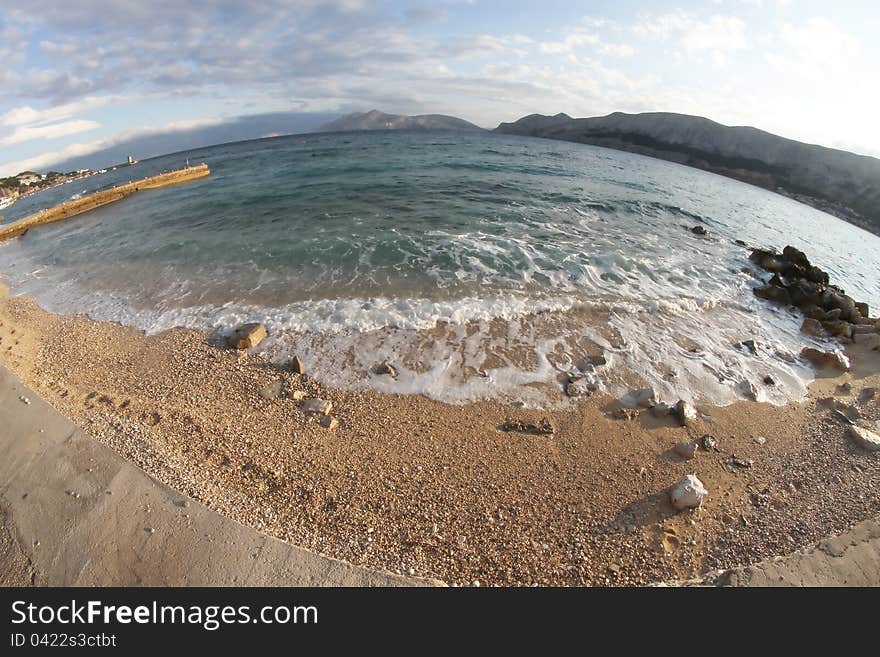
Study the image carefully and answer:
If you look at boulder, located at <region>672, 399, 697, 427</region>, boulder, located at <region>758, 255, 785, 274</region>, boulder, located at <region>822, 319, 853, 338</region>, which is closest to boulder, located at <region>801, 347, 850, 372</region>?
boulder, located at <region>822, 319, 853, 338</region>

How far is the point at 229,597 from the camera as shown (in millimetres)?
3412

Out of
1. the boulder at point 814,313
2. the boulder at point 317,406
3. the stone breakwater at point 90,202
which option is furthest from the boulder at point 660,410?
the stone breakwater at point 90,202

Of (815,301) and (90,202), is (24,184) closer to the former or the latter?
(90,202)

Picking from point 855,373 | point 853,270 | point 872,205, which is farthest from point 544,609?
point 872,205

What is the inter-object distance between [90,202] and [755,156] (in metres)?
100.0

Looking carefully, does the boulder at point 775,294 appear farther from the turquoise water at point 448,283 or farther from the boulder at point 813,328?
the boulder at point 813,328

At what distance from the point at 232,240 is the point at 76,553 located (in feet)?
41.7

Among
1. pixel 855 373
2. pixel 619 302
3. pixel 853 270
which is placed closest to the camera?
pixel 855 373

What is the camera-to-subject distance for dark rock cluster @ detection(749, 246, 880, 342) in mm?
9641

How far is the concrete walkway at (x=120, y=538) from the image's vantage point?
141 inches

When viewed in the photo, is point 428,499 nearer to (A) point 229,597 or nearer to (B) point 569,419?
(A) point 229,597

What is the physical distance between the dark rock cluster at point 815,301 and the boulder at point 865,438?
4734mm

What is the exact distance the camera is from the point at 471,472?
192 inches

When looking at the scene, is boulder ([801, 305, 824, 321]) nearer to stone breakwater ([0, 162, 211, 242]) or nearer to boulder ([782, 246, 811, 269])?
boulder ([782, 246, 811, 269])
